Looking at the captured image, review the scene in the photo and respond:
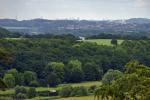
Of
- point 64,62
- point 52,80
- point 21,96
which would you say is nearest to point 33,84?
point 52,80

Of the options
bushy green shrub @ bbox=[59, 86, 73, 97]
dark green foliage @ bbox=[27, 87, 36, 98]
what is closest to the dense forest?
bushy green shrub @ bbox=[59, 86, 73, 97]

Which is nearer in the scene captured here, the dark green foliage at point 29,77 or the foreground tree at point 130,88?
the foreground tree at point 130,88

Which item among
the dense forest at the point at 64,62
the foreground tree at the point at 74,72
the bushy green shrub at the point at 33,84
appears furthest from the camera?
the foreground tree at the point at 74,72

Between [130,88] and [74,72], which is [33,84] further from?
[130,88]

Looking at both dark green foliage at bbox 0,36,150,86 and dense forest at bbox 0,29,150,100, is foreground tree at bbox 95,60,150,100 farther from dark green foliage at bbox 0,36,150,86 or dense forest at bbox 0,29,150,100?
dark green foliage at bbox 0,36,150,86

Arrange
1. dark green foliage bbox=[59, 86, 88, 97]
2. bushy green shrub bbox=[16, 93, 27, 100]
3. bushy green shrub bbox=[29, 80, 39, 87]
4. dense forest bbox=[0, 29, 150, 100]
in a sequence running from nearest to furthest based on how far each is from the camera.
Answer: dark green foliage bbox=[59, 86, 88, 97] → bushy green shrub bbox=[16, 93, 27, 100] → bushy green shrub bbox=[29, 80, 39, 87] → dense forest bbox=[0, 29, 150, 100]

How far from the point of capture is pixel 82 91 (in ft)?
200

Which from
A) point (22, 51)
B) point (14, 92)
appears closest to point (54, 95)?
point (14, 92)

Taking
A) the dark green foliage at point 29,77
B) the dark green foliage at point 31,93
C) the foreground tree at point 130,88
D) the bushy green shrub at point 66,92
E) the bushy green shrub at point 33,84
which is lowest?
the bushy green shrub at point 33,84

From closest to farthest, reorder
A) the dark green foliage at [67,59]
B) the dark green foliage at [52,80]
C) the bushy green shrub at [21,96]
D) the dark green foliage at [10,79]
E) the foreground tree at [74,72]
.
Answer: the bushy green shrub at [21,96]
the dark green foliage at [10,79]
the dark green foliage at [52,80]
the dark green foliage at [67,59]
the foreground tree at [74,72]

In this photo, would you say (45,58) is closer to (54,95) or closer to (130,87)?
(54,95)

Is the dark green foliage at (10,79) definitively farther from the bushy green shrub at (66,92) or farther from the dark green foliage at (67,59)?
the bushy green shrub at (66,92)

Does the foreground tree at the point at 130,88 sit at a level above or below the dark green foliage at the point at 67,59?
above

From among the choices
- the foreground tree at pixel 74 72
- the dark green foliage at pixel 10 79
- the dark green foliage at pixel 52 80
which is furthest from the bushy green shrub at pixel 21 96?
the foreground tree at pixel 74 72
